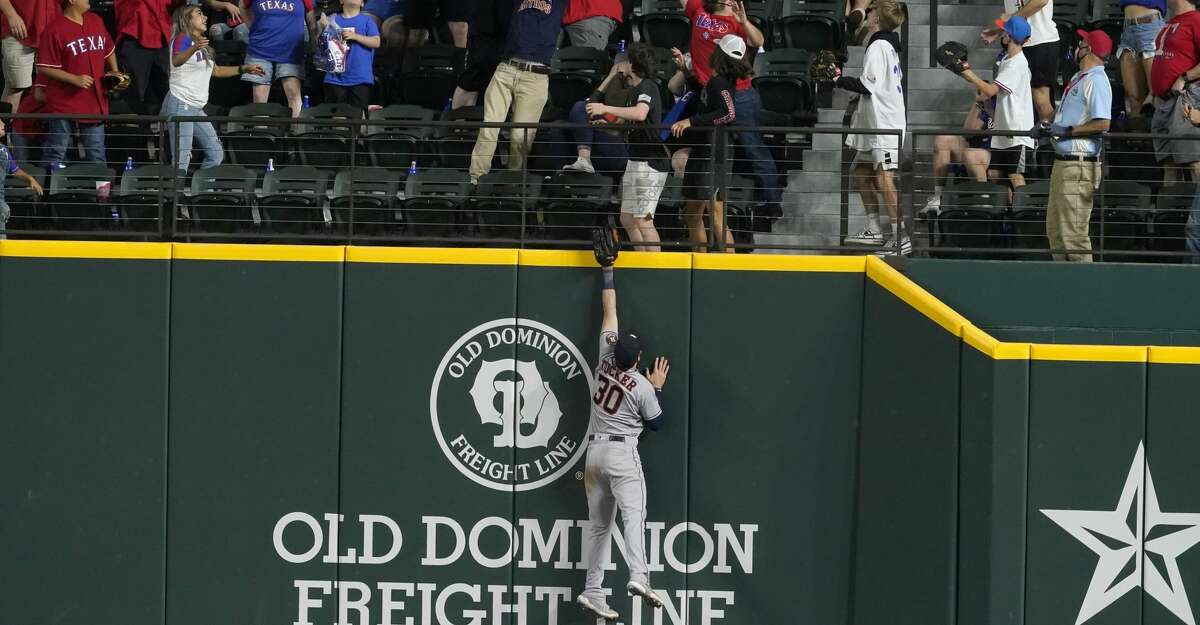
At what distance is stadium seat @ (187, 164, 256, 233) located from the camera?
44.4ft

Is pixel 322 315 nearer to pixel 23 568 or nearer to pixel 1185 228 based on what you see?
pixel 23 568

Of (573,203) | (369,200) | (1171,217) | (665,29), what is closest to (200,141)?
(369,200)

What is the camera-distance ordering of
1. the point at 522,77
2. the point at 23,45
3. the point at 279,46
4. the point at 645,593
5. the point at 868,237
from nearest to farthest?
1. the point at 645,593
2. the point at 868,237
3. the point at 522,77
4. the point at 23,45
5. the point at 279,46

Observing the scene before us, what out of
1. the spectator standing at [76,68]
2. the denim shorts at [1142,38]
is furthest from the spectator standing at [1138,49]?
the spectator standing at [76,68]

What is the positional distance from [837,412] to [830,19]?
492 centimetres

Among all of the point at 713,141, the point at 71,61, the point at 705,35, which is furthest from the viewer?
the point at 71,61

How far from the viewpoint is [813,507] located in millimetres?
12570

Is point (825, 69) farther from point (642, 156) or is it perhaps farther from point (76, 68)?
point (76, 68)

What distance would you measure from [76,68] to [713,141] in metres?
5.59

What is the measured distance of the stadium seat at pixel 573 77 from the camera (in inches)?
600

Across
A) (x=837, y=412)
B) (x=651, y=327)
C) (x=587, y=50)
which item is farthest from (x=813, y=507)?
(x=587, y=50)

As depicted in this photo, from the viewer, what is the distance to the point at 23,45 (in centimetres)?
1521

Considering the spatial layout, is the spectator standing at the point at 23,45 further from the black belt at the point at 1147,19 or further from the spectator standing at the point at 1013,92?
the black belt at the point at 1147,19

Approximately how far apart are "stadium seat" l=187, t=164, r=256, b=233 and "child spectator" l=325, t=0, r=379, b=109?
150 cm
